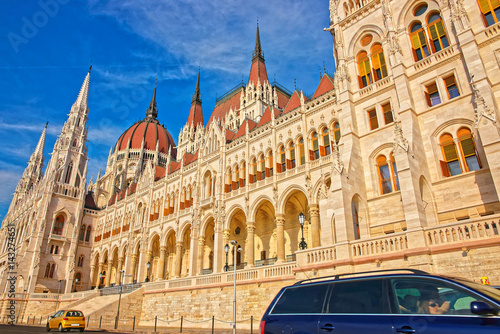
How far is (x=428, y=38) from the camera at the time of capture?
18.3m

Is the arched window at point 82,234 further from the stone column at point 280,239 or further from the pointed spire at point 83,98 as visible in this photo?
the stone column at point 280,239

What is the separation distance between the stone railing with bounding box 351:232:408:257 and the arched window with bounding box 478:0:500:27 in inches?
443

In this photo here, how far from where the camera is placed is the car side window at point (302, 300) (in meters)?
5.81

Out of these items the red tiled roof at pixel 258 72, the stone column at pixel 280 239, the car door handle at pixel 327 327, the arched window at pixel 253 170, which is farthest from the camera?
the red tiled roof at pixel 258 72

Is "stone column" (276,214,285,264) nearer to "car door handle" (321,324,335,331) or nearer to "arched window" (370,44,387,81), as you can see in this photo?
"arched window" (370,44,387,81)

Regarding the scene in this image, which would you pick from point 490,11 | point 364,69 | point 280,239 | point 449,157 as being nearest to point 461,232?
point 449,157

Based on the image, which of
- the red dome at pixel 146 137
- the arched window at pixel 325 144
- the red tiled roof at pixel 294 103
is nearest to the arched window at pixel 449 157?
the arched window at pixel 325 144

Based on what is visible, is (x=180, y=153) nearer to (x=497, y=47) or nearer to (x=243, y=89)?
(x=243, y=89)

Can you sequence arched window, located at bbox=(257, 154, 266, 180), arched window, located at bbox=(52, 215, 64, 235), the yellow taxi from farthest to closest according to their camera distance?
arched window, located at bbox=(52, 215, 64, 235) < arched window, located at bbox=(257, 154, 266, 180) < the yellow taxi

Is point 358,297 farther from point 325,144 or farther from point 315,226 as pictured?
point 325,144

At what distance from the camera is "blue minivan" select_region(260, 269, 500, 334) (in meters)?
4.27

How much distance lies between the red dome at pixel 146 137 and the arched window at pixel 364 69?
56394mm

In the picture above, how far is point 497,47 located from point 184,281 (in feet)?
75.9

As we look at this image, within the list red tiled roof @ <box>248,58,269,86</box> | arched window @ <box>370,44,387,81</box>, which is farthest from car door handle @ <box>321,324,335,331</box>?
red tiled roof @ <box>248,58,269,86</box>
